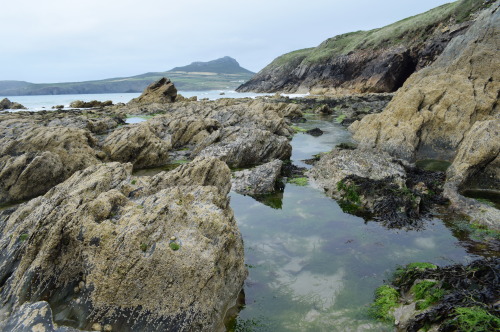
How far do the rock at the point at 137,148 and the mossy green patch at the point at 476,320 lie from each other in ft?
71.6

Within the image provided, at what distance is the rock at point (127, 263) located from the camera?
6895mm

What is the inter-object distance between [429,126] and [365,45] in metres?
104

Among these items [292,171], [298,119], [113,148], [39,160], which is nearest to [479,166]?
[292,171]

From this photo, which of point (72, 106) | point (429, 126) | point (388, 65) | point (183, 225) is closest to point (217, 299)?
point (183, 225)

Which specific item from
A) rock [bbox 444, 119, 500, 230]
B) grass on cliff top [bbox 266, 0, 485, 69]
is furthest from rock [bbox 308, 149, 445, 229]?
grass on cliff top [bbox 266, 0, 485, 69]

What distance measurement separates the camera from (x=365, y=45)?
376ft

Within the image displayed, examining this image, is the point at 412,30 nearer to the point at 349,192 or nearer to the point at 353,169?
the point at 353,169

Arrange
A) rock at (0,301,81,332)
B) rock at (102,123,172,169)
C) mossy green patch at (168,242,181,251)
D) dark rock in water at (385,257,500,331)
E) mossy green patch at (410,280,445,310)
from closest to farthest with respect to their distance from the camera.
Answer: dark rock in water at (385,257,500,331)
rock at (0,301,81,332)
mossy green patch at (410,280,445,310)
mossy green patch at (168,242,181,251)
rock at (102,123,172,169)

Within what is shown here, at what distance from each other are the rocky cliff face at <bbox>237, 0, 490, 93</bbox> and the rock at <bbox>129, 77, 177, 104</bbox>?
2308 inches

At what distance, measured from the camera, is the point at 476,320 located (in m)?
5.80

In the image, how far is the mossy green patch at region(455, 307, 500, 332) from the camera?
5676 mm

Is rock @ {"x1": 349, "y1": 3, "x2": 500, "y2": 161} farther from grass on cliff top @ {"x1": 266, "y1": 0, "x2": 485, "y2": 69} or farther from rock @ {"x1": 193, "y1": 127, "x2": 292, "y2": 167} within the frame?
grass on cliff top @ {"x1": 266, "y1": 0, "x2": 485, "y2": 69}

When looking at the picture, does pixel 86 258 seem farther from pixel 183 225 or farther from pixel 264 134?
pixel 264 134

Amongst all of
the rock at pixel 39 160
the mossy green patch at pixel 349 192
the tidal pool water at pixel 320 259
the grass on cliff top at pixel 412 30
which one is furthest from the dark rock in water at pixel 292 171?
the grass on cliff top at pixel 412 30
